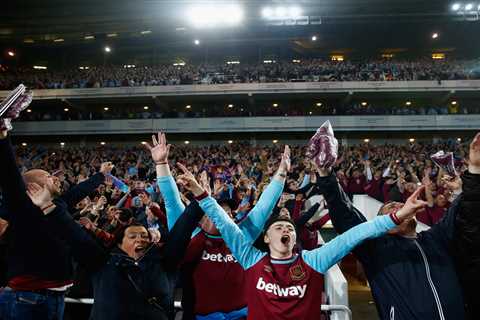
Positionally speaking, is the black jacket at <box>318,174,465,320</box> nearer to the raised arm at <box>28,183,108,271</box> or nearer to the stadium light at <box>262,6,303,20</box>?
the raised arm at <box>28,183,108,271</box>

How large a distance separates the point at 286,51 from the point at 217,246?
26.7 metres

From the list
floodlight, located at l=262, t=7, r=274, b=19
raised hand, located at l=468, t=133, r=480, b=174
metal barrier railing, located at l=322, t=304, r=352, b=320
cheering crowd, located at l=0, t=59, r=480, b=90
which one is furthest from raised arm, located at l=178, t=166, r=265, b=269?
cheering crowd, located at l=0, t=59, r=480, b=90

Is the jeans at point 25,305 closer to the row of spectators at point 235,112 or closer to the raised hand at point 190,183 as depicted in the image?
the raised hand at point 190,183

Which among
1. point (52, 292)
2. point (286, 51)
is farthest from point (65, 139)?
point (52, 292)

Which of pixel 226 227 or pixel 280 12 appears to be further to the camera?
pixel 280 12

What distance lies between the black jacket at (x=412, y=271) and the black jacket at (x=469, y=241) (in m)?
0.06

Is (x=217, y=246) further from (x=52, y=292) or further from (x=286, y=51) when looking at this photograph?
(x=286, y=51)

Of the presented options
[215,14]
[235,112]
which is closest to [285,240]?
[235,112]

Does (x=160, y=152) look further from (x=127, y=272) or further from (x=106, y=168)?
(x=106, y=168)

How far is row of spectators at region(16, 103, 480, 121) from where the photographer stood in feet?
70.4

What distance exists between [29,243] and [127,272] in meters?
0.72

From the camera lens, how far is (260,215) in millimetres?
2252

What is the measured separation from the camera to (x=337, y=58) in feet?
86.8

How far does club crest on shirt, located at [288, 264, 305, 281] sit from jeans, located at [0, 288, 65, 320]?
1.55 m
